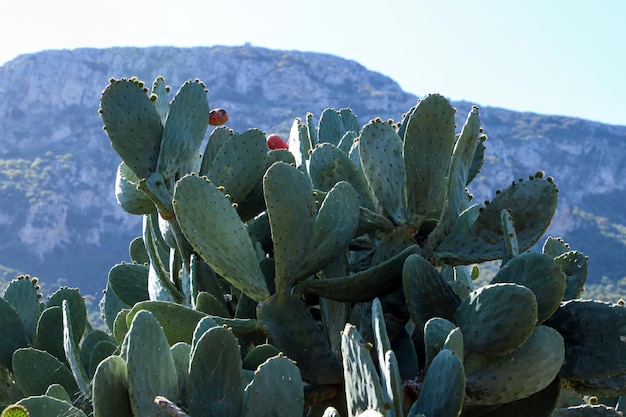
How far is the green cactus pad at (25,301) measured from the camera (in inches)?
78.0

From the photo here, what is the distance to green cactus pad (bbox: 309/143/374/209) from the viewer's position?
71.0 inches

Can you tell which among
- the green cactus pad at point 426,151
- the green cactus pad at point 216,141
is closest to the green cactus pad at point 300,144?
the green cactus pad at point 216,141

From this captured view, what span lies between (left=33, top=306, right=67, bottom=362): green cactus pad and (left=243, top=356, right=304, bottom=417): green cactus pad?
29.5 inches

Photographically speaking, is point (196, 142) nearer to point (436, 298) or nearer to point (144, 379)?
point (436, 298)

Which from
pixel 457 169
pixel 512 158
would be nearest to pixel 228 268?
pixel 457 169

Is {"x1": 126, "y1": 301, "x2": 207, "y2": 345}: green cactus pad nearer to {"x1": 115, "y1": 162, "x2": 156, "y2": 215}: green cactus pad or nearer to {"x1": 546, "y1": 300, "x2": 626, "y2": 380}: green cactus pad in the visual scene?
{"x1": 115, "y1": 162, "x2": 156, "y2": 215}: green cactus pad

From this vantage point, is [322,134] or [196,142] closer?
[196,142]

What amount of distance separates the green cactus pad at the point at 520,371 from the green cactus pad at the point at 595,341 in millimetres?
95

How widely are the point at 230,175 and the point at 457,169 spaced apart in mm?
460

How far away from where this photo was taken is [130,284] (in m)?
2.01

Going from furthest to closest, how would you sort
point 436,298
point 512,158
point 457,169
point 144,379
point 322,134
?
point 512,158
point 322,134
point 457,169
point 436,298
point 144,379

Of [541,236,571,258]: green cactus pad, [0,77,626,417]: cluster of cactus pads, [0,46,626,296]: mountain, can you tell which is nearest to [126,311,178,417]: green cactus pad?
[0,77,626,417]: cluster of cactus pads

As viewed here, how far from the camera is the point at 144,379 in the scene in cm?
117

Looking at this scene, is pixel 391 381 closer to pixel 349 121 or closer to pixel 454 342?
pixel 454 342
